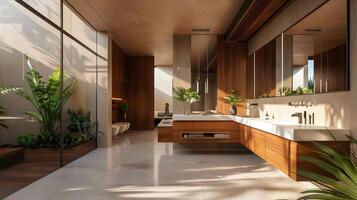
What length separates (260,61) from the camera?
5.88 metres

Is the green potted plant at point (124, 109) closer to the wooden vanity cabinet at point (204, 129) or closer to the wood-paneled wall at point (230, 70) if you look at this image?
the wood-paneled wall at point (230, 70)

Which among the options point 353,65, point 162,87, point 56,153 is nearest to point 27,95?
point 56,153

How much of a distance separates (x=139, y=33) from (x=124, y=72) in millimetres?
3374

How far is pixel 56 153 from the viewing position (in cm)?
494

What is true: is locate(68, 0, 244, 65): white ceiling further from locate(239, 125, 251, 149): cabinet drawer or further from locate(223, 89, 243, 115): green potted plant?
locate(239, 125, 251, 149): cabinet drawer

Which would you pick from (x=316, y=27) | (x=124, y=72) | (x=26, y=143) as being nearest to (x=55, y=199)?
(x=26, y=143)

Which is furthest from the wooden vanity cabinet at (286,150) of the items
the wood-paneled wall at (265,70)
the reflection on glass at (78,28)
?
the reflection on glass at (78,28)

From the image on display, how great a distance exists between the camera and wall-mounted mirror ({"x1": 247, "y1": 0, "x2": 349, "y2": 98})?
3064mm

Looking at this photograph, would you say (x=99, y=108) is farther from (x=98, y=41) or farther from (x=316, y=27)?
(x=316, y=27)

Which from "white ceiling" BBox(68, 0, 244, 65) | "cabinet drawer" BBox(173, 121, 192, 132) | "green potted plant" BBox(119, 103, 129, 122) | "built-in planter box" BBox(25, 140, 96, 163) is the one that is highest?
"white ceiling" BBox(68, 0, 244, 65)

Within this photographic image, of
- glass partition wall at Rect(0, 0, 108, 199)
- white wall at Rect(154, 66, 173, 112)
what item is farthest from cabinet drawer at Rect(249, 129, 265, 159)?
white wall at Rect(154, 66, 173, 112)

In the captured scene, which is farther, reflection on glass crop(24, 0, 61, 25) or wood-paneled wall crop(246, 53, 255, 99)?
wood-paneled wall crop(246, 53, 255, 99)

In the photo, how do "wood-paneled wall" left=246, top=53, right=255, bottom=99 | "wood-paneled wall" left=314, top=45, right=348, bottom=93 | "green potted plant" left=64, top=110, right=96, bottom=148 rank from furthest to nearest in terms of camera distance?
"wood-paneled wall" left=246, top=53, right=255, bottom=99
"green potted plant" left=64, top=110, right=96, bottom=148
"wood-paneled wall" left=314, top=45, right=348, bottom=93

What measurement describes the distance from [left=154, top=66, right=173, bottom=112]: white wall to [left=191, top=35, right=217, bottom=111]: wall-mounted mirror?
22.3 ft
